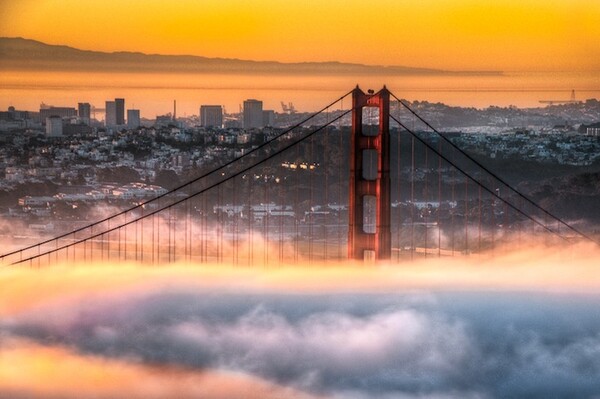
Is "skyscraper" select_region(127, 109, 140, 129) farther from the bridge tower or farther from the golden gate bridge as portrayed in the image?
the bridge tower

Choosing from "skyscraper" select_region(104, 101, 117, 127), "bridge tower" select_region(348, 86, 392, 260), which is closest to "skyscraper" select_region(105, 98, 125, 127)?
"skyscraper" select_region(104, 101, 117, 127)

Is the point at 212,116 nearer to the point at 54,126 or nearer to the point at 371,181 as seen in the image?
the point at 54,126

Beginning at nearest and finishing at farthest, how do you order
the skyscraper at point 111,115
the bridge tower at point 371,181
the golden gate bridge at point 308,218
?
the bridge tower at point 371,181 → the golden gate bridge at point 308,218 → the skyscraper at point 111,115

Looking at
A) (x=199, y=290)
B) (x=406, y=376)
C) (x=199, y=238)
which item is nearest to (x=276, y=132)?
(x=199, y=238)

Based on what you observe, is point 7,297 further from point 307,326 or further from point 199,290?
point 307,326

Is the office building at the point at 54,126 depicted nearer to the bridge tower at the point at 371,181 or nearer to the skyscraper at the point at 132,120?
the skyscraper at the point at 132,120

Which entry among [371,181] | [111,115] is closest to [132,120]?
[111,115]

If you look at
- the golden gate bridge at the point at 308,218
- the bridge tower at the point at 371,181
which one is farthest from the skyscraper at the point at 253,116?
the bridge tower at the point at 371,181
